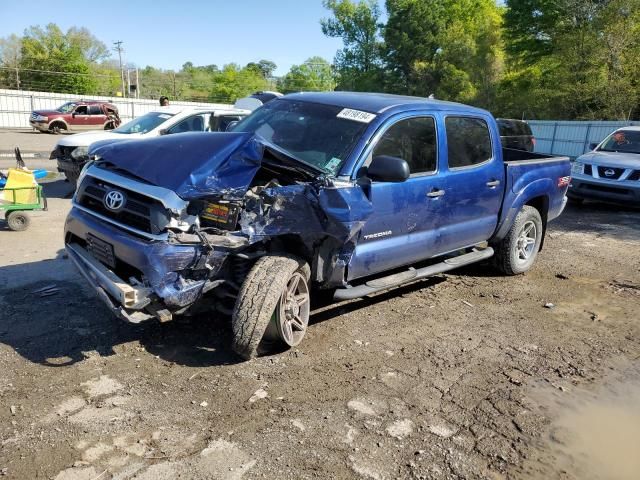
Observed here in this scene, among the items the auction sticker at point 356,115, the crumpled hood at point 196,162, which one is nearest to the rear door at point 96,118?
the crumpled hood at point 196,162

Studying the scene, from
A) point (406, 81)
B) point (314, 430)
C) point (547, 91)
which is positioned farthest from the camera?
point (406, 81)

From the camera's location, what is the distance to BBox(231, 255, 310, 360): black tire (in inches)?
143

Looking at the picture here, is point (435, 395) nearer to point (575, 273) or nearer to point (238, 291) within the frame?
point (238, 291)

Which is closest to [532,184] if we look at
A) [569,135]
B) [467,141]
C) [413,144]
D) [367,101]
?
[467,141]

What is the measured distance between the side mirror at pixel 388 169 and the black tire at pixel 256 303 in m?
1.01

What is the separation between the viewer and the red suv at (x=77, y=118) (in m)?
26.9

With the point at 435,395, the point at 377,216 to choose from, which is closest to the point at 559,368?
the point at 435,395

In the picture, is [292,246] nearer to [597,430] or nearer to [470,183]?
[470,183]

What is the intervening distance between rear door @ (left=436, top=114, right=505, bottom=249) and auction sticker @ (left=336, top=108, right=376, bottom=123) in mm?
984

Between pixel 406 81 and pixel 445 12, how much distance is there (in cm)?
855

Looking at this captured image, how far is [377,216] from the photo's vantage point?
433 cm

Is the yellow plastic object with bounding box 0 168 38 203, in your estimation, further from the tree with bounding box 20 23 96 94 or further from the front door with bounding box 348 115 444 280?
the tree with bounding box 20 23 96 94

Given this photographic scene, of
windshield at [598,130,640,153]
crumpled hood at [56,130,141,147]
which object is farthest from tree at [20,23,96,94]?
windshield at [598,130,640,153]

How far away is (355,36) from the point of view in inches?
2298
